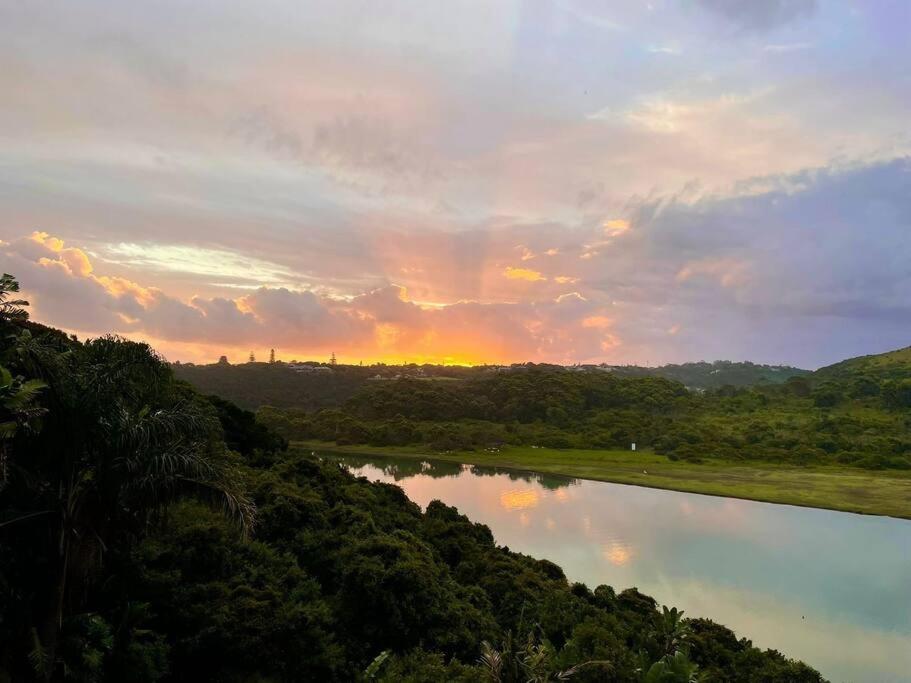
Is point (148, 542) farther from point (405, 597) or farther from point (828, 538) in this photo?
point (828, 538)

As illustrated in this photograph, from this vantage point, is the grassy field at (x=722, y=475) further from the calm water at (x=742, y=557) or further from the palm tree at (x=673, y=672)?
the palm tree at (x=673, y=672)

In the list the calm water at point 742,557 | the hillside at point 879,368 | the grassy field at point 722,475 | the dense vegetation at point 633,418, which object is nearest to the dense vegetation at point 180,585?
the calm water at point 742,557

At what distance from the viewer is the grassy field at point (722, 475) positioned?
47438 millimetres

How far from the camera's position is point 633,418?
89688 millimetres

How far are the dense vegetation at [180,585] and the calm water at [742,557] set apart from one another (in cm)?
845

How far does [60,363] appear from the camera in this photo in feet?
29.4

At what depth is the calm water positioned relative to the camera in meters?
21.5

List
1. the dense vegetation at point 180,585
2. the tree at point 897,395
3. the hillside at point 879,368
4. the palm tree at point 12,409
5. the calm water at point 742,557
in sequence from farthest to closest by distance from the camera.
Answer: the hillside at point 879,368 → the tree at point 897,395 → the calm water at point 742,557 → the dense vegetation at point 180,585 → the palm tree at point 12,409

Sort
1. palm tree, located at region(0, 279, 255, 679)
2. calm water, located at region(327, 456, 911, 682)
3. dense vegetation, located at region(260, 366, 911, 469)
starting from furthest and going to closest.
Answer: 1. dense vegetation, located at region(260, 366, 911, 469)
2. calm water, located at region(327, 456, 911, 682)
3. palm tree, located at region(0, 279, 255, 679)

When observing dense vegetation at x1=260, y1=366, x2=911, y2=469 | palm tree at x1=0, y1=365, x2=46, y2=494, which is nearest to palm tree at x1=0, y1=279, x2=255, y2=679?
palm tree at x1=0, y1=365, x2=46, y2=494

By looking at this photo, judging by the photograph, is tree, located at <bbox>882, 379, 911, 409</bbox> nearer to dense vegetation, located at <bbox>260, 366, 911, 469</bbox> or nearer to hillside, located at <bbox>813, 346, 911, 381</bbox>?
dense vegetation, located at <bbox>260, 366, 911, 469</bbox>

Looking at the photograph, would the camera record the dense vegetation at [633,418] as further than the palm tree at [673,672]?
Yes

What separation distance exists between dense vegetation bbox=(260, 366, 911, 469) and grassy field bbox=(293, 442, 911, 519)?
3.44 m

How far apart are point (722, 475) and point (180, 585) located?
57.4 meters
